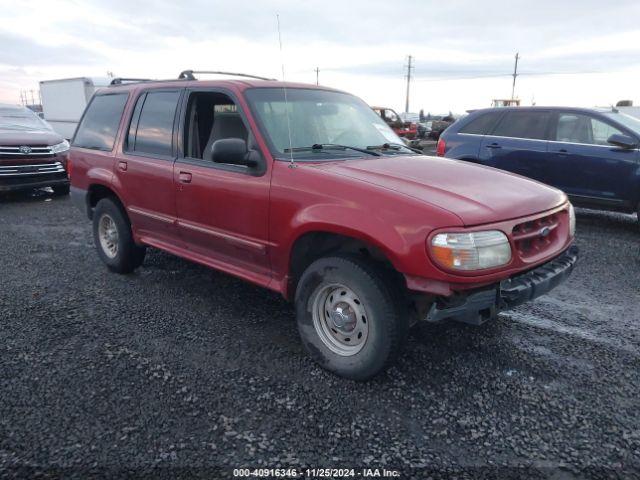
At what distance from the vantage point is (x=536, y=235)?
285 centimetres

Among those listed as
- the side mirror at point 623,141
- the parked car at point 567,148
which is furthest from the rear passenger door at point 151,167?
the side mirror at point 623,141

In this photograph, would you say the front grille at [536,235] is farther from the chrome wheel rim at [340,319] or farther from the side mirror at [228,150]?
the side mirror at [228,150]

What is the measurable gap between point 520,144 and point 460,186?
16.3 ft

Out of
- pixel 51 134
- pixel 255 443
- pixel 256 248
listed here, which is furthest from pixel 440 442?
pixel 51 134

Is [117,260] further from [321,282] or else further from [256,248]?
[321,282]

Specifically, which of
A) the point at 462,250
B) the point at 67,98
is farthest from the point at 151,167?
the point at 67,98

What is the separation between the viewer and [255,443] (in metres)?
2.43

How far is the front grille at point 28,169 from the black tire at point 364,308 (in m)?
8.21

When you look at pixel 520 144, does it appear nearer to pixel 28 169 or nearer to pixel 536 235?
pixel 536 235

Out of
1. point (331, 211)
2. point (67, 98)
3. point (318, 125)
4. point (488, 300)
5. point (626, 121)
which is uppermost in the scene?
point (67, 98)

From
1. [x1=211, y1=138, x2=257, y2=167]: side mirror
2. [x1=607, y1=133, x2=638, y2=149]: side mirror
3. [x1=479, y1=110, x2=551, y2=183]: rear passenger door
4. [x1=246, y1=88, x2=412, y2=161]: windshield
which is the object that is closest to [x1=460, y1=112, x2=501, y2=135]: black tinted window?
[x1=479, y1=110, x2=551, y2=183]: rear passenger door

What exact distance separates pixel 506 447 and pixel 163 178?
10.6 ft

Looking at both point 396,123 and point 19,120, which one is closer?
point 19,120

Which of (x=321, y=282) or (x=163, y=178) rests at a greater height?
(x=163, y=178)
